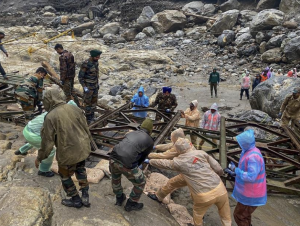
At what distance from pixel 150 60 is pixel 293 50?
8990mm

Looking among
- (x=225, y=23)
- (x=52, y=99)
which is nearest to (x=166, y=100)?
(x=52, y=99)

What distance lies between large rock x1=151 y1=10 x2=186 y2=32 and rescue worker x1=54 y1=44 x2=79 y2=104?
20.4 metres

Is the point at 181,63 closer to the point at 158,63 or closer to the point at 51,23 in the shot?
the point at 158,63

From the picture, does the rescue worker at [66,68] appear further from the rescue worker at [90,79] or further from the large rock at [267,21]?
the large rock at [267,21]

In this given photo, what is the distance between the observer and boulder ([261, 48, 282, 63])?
17078 millimetres

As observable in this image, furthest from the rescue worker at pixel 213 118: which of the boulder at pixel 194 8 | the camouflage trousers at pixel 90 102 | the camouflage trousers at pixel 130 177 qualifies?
the boulder at pixel 194 8

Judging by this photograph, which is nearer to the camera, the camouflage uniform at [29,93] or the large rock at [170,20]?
the camouflage uniform at [29,93]

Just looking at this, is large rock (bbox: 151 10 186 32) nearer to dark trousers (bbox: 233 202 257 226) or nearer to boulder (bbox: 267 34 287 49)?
boulder (bbox: 267 34 287 49)

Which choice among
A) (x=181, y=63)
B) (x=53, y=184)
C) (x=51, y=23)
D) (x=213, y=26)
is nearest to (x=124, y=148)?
(x=53, y=184)

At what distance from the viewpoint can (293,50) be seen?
52.6 ft

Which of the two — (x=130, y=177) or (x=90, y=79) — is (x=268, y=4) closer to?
(x=90, y=79)

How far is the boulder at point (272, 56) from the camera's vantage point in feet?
56.0

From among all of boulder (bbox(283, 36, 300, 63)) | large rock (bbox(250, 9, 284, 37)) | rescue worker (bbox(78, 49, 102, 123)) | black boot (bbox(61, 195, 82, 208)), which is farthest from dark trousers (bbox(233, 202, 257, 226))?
large rock (bbox(250, 9, 284, 37))

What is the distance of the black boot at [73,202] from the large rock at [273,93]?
325 inches
